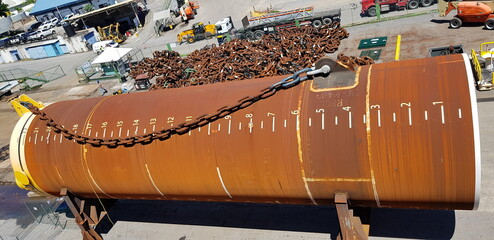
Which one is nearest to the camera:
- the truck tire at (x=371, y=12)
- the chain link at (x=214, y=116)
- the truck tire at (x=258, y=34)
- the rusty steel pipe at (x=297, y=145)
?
the rusty steel pipe at (x=297, y=145)

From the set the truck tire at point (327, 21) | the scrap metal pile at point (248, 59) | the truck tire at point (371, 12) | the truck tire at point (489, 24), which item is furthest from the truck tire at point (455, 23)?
the truck tire at point (327, 21)

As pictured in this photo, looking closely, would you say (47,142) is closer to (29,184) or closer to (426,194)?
(29,184)

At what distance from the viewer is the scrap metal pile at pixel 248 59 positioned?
19.7m

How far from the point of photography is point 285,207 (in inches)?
428

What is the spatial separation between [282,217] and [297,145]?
4.39 metres

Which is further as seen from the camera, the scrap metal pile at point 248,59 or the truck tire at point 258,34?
the truck tire at point 258,34

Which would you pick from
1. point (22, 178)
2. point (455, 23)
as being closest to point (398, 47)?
point (455, 23)

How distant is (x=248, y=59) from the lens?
21312 mm

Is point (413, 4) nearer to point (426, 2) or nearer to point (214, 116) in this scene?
point (426, 2)

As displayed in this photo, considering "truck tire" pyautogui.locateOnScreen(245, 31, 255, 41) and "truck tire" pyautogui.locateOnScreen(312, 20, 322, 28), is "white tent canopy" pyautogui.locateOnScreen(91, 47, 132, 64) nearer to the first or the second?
"truck tire" pyautogui.locateOnScreen(245, 31, 255, 41)

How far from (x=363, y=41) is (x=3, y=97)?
98.0ft

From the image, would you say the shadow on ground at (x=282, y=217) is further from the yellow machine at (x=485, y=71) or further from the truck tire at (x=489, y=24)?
the truck tire at (x=489, y=24)

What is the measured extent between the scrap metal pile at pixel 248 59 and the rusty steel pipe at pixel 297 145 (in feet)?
36.0

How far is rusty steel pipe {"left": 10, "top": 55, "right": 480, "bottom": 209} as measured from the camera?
6062 mm
